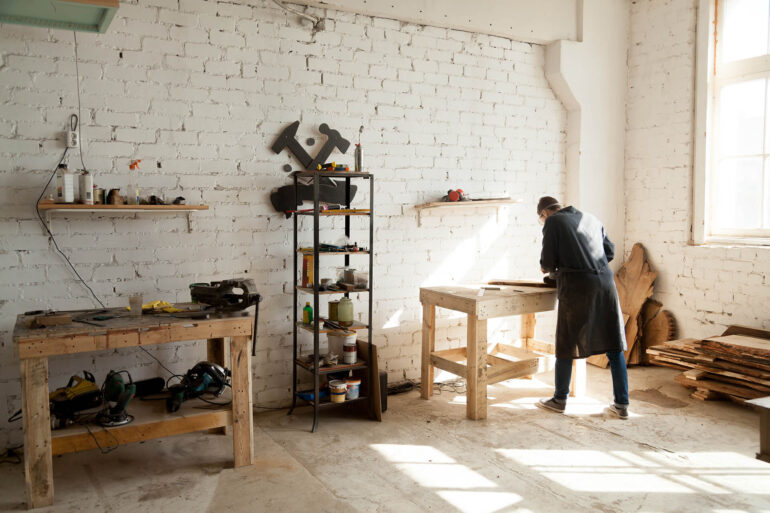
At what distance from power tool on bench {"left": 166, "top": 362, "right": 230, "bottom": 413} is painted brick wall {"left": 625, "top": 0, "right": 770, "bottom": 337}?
4065 mm

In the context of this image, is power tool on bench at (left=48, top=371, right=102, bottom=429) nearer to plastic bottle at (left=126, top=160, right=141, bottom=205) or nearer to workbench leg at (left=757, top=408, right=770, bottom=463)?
plastic bottle at (left=126, top=160, right=141, bottom=205)

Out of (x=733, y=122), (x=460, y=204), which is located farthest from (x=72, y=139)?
(x=733, y=122)

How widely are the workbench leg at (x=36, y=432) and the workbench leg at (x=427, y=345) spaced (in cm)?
256

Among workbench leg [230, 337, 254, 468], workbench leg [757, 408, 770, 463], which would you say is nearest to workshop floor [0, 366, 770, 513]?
workbench leg [230, 337, 254, 468]

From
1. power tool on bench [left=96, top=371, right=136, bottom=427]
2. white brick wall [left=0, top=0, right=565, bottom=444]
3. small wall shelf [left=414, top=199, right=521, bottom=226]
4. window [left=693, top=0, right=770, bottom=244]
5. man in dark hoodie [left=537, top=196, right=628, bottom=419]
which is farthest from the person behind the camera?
window [left=693, top=0, right=770, bottom=244]

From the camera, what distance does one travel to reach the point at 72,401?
128 inches

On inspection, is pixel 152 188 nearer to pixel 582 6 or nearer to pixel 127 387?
pixel 127 387

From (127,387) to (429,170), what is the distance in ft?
9.14

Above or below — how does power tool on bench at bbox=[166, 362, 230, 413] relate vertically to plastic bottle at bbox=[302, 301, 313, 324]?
below

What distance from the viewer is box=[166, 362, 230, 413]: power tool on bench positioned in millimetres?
3509

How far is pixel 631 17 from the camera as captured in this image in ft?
19.0

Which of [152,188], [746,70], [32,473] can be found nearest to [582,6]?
[746,70]

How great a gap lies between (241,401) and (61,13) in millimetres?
2153

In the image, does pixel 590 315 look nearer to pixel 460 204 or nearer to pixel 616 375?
pixel 616 375
